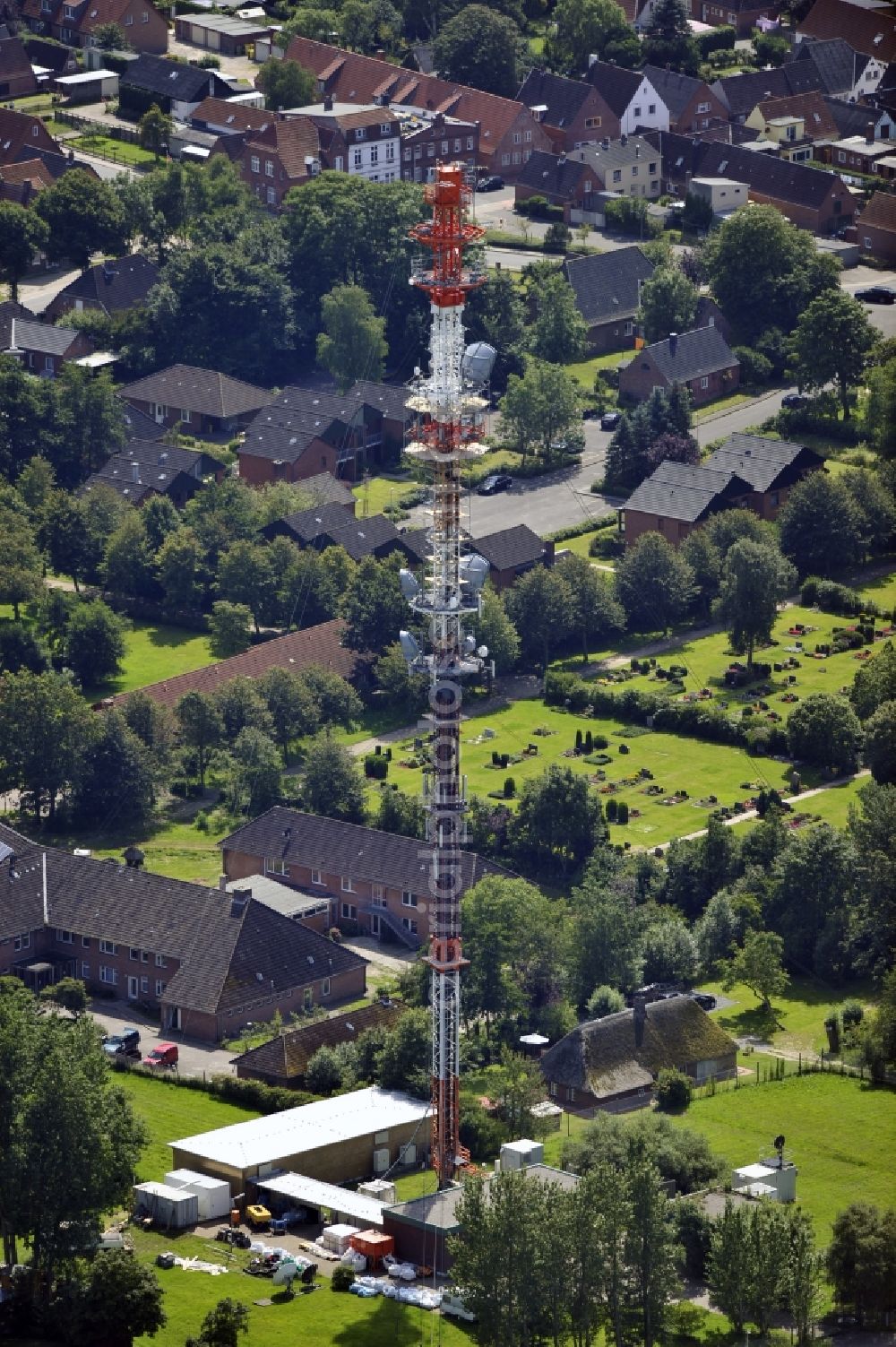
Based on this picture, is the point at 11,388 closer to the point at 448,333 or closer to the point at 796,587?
the point at 796,587

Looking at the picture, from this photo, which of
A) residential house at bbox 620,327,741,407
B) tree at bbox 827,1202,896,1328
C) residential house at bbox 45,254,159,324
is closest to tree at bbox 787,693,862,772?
residential house at bbox 620,327,741,407

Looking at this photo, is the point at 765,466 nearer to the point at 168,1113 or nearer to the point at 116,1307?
the point at 168,1113

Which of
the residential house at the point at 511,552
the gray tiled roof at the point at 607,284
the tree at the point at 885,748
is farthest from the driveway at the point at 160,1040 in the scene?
the gray tiled roof at the point at 607,284

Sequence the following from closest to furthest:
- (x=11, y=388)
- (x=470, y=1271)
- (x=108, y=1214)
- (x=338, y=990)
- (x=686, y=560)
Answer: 1. (x=470, y=1271)
2. (x=108, y=1214)
3. (x=338, y=990)
4. (x=686, y=560)
5. (x=11, y=388)

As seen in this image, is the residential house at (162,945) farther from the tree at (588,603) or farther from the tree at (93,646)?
the tree at (588,603)

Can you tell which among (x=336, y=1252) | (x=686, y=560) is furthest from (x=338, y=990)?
(x=686, y=560)

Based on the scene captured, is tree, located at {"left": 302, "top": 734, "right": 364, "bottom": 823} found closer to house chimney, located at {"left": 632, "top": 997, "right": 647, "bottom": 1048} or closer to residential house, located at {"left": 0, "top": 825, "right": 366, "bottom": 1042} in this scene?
residential house, located at {"left": 0, "top": 825, "right": 366, "bottom": 1042}

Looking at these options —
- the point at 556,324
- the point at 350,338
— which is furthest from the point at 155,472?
the point at 556,324

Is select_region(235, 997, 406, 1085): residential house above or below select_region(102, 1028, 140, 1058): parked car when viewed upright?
above
